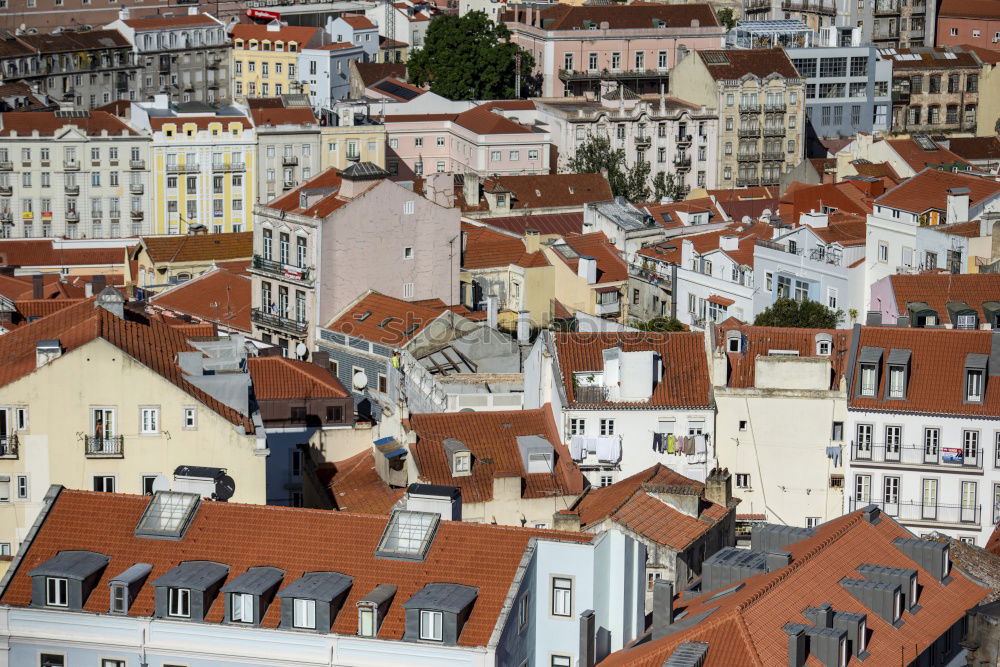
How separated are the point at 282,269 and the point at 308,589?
53.8m

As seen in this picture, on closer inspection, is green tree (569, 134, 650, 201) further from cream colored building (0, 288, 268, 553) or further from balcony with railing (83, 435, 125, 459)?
balcony with railing (83, 435, 125, 459)

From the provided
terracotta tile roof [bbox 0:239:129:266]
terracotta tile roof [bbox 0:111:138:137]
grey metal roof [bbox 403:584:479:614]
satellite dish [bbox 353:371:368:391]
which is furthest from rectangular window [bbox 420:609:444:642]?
terracotta tile roof [bbox 0:111:138:137]

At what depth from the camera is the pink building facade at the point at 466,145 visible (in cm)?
15612

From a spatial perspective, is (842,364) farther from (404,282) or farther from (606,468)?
(404,282)

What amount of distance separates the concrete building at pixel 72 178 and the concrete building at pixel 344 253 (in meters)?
45.0

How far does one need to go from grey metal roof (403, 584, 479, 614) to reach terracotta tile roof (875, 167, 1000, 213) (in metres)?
59.4

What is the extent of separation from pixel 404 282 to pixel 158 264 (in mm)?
21518

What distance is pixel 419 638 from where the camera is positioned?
51.2 m

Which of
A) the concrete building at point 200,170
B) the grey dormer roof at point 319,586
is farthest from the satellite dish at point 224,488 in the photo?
the concrete building at point 200,170

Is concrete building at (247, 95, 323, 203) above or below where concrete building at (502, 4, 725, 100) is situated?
below

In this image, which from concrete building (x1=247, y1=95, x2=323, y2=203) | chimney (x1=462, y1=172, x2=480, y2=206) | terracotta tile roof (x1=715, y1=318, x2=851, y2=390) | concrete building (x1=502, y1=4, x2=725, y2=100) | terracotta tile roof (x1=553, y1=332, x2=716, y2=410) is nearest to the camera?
terracotta tile roof (x1=553, y1=332, x2=716, y2=410)

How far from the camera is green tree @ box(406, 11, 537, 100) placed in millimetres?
183375

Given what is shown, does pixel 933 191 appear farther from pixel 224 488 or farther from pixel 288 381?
pixel 224 488

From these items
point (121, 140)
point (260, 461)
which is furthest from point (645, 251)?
point (260, 461)
